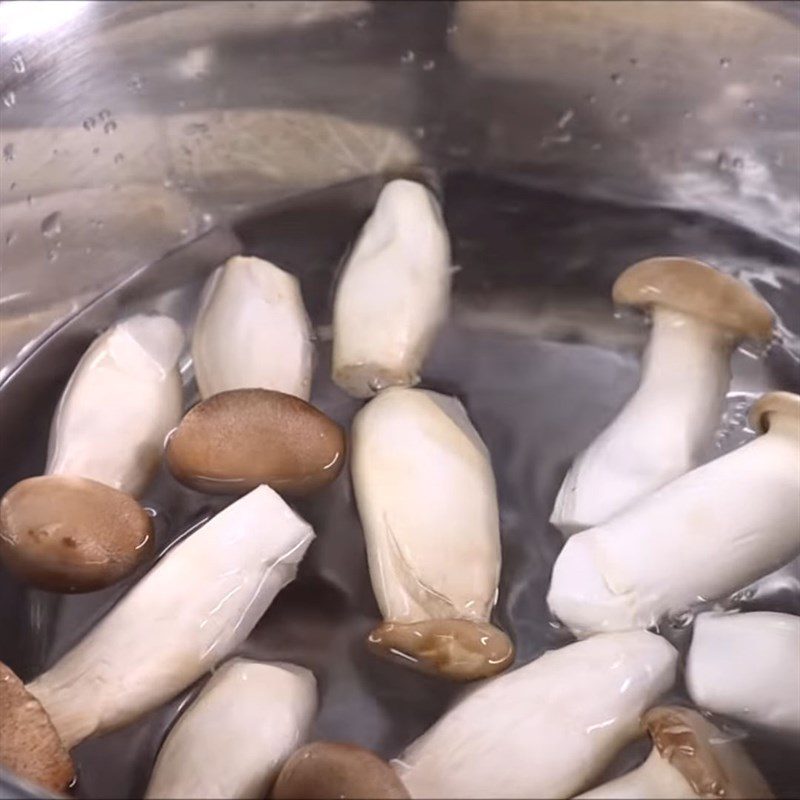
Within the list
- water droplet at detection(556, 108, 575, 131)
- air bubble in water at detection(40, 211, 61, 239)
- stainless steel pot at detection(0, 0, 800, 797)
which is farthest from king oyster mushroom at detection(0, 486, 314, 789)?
water droplet at detection(556, 108, 575, 131)

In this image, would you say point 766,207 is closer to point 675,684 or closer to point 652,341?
point 652,341

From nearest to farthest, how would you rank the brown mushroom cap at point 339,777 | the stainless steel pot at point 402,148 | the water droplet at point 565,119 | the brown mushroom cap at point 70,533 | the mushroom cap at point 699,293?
1. the brown mushroom cap at point 339,777
2. the brown mushroom cap at point 70,533
3. the mushroom cap at point 699,293
4. the stainless steel pot at point 402,148
5. the water droplet at point 565,119

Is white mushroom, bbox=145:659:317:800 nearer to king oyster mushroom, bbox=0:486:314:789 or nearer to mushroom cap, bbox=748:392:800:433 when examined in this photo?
king oyster mushroom, bbox=0:486:314:789

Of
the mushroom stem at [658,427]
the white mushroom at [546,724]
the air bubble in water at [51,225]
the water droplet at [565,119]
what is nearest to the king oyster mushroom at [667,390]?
the mushroom stem at [658,427]

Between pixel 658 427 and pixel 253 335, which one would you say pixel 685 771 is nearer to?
pixel 658 427

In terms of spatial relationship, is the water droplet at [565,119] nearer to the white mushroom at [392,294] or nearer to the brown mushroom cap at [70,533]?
the white mushroom at [392,294]

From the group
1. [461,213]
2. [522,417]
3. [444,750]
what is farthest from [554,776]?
[461,213]

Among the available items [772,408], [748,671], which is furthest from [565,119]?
[748,671]
